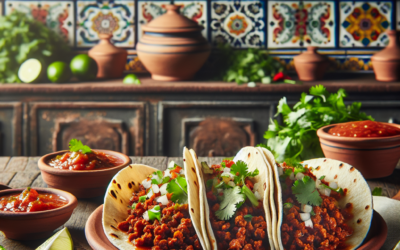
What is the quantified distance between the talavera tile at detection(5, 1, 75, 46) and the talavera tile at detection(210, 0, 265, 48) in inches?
55.4

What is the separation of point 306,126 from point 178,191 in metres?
1.01

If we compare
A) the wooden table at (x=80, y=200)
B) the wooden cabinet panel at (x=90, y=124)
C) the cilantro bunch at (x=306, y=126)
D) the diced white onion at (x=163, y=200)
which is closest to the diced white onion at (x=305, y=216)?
the diced white onion at (x=163, y=200)

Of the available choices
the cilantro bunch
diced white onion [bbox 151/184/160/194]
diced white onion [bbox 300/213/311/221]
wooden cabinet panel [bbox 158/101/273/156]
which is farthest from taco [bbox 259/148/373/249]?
wooden cabinet panel [bbox 158/101/273/156]

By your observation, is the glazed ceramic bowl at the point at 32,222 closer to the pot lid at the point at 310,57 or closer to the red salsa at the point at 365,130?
the red salsa at the point at 365,130

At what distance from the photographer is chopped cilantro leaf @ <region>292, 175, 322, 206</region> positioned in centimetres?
121

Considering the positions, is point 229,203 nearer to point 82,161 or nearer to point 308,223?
point 308,223

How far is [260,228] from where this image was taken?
3.70ft

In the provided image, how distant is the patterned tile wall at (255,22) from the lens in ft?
14.3

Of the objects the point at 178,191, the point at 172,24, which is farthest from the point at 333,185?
the point at 172,24

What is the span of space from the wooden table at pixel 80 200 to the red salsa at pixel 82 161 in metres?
0.13

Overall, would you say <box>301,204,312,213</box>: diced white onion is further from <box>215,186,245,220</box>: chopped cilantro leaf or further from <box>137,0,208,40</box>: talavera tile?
<box>137,0,208,40</box>: talavera tile

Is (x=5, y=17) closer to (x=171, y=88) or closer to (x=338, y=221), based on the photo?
(x=171, y=88)

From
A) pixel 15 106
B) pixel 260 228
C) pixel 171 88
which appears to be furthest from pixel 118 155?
pixel 15 106

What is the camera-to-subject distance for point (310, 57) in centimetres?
399
